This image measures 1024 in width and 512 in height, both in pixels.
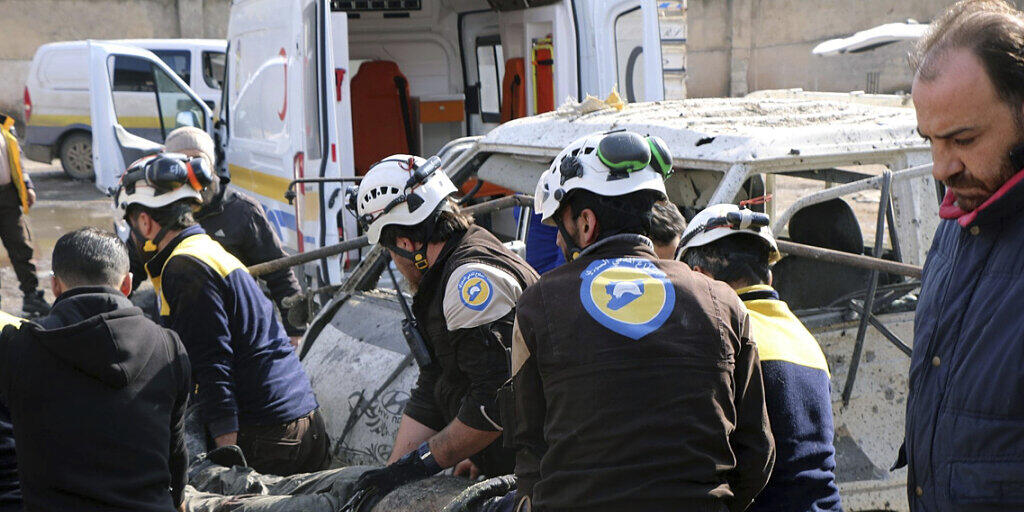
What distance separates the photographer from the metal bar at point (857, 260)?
10.9ft

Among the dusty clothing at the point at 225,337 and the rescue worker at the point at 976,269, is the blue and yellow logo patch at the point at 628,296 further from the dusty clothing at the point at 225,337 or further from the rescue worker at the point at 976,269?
the dusty clothing at the point at 225,337

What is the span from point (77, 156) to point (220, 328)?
13.6 metres

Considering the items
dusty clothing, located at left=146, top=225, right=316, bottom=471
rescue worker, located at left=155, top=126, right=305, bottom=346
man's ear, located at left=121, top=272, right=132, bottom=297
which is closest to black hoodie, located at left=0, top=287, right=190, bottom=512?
man's ear, located at left=121, top=272, right=132, bottom=297

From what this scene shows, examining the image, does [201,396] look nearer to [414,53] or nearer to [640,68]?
[640,68]

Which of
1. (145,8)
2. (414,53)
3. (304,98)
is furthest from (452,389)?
(145,8)

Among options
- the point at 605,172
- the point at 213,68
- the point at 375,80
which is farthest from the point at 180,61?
the point at 605,172

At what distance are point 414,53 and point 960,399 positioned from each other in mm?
7040

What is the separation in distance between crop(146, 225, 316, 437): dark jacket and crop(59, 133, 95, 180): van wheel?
13.0m

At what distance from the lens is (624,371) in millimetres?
2057

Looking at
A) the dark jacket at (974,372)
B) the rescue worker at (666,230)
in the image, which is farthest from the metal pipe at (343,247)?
the dark jacket at (974,372)

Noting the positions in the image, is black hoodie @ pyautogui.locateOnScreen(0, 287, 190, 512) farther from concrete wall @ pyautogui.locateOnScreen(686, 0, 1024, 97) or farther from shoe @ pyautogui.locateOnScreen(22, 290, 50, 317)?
concrete wall @ pyautogui.locateOnScreen(686, 0, 1024, 97)

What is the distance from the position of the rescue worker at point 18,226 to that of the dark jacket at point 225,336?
489 centimetres

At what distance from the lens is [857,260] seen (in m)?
3.39

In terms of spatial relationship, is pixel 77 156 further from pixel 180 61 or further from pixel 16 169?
pixel 16 169
